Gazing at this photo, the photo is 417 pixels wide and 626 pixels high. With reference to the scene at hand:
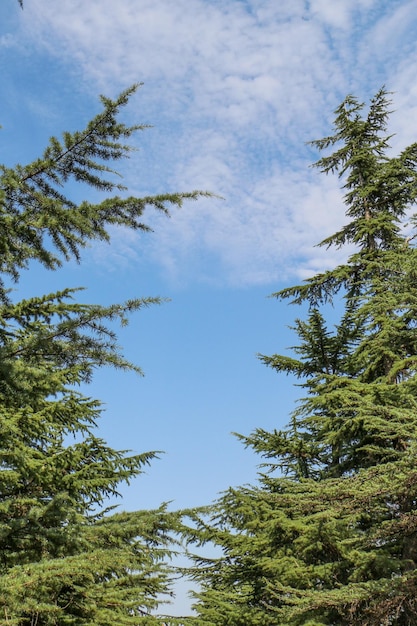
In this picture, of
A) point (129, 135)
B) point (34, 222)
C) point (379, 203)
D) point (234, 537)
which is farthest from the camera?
point (379, 203)

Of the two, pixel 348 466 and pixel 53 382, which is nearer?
pixel 53 382

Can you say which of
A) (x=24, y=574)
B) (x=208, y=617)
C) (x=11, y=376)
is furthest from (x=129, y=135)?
(x=208, y=617)

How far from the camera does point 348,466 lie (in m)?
13.8

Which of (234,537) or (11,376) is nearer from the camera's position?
(11,376)

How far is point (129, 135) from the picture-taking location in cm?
711

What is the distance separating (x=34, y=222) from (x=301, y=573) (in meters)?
9.54

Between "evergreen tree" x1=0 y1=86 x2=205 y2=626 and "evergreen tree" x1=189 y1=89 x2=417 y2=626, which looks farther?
"evergreen tree" x1=189 y1=89 x2=417 y2=626

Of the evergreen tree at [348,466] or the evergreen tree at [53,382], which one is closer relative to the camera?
the evergreen tree at [53,382]

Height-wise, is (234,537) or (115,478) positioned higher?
(115,478)

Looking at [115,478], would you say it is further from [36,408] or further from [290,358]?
[290,358]

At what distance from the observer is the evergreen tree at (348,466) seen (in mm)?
9305

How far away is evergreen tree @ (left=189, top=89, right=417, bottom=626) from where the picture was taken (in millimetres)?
9305

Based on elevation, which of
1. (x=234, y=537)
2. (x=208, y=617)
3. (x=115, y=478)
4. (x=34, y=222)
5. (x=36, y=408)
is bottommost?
(x=208, y=617)

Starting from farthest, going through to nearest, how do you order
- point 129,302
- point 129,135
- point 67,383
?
point 67,383
point 129,135
point 129,302
